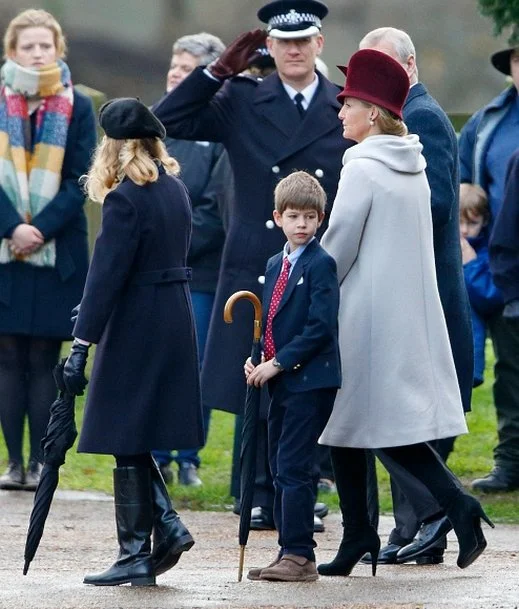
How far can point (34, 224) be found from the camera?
9.84m

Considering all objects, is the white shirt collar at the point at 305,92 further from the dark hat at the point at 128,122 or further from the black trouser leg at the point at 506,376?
the black trouser leg at the point at 506,376

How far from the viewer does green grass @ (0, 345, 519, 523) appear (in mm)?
9438

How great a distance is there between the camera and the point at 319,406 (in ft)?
22.7

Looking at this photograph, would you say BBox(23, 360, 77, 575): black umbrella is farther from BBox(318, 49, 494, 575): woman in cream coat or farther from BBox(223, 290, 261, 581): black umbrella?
BBox(318, 49, 494, 575): woman in cream coat

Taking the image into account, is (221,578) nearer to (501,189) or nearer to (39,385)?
(39,385)

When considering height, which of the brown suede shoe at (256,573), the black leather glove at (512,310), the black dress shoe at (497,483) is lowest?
the black dress shoe at (497,483)

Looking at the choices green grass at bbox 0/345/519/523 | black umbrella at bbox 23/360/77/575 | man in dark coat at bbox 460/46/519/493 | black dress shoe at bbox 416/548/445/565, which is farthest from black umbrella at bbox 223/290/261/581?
man in dark coat at bbox 460/46/519/493

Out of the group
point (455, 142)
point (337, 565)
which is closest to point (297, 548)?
point (337, 565)

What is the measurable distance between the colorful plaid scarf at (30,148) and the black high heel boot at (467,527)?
11.6ft

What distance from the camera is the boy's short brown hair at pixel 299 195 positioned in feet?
23.0

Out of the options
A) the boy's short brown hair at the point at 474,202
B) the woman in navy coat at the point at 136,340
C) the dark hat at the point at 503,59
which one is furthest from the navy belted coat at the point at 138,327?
the dark hat at the point at 503,59

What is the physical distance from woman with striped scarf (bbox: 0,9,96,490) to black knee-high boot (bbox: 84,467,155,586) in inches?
109

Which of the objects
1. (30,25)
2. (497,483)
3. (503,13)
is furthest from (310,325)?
(503,13)

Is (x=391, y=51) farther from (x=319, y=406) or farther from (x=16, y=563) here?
(x=16, y=563)
